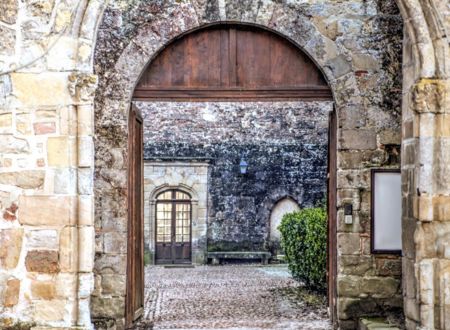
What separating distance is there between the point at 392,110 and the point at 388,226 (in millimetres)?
1253

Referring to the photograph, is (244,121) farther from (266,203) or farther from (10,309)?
(10,309)

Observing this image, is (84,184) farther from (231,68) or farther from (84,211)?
(231,68)

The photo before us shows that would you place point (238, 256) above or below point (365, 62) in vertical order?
below

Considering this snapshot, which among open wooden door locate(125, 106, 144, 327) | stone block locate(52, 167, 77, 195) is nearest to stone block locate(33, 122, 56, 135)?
stone block locate(52, 167, 77, 195)

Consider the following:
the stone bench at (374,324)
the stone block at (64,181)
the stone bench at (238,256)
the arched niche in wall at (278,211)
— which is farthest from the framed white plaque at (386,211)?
the arched niche in wall at (278,211)

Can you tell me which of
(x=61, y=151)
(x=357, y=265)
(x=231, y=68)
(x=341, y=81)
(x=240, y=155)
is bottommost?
(x=357, y=265)

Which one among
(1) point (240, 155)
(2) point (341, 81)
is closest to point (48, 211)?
(2) point (341, 81)

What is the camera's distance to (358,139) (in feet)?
27.3

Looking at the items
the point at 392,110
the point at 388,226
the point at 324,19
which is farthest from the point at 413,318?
the point at 324,19

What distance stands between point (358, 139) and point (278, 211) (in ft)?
36.8

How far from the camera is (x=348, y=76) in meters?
8.34

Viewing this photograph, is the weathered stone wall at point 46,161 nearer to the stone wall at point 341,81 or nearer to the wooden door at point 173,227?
the stone wall at point 341,81

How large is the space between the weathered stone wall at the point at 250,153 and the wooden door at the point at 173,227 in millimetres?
619

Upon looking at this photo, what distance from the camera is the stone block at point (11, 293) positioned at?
5.58 m
